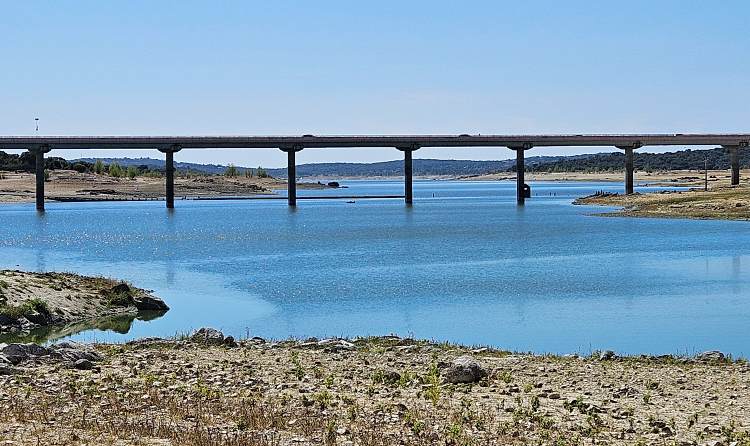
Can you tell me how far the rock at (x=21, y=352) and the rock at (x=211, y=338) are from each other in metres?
5.35

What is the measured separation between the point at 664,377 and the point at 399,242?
2050 inches

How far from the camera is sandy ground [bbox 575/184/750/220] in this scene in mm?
100375

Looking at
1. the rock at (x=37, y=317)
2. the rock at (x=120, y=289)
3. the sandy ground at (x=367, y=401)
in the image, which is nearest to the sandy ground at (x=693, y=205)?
the rock at (x=120, y=289)

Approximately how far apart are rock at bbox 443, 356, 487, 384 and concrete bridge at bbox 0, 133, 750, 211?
119 metres

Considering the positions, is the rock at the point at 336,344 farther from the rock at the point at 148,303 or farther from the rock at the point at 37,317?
the rock at the point at 148,303

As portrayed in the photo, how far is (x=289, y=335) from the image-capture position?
3147 centimetres

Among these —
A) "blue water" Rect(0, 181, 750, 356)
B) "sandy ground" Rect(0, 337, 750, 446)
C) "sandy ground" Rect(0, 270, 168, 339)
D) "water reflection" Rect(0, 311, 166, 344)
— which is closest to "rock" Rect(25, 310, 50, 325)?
"sandy ground" Rect(0, 270, 168, 339)

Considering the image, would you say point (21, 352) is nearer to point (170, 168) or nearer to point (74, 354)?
point (74, 354)

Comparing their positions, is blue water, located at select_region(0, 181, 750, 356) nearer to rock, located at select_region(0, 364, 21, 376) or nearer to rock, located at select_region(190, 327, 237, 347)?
rock, located at select_region(190, 327, 237, 347)

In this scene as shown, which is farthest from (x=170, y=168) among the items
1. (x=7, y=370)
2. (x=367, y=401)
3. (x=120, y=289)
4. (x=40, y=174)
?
(x=367, y=401)

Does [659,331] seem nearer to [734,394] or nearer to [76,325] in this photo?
[734,394]

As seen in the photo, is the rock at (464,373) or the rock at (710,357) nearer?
the rock at (464,373)

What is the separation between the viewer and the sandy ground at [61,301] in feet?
107

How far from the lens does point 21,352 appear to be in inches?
881
